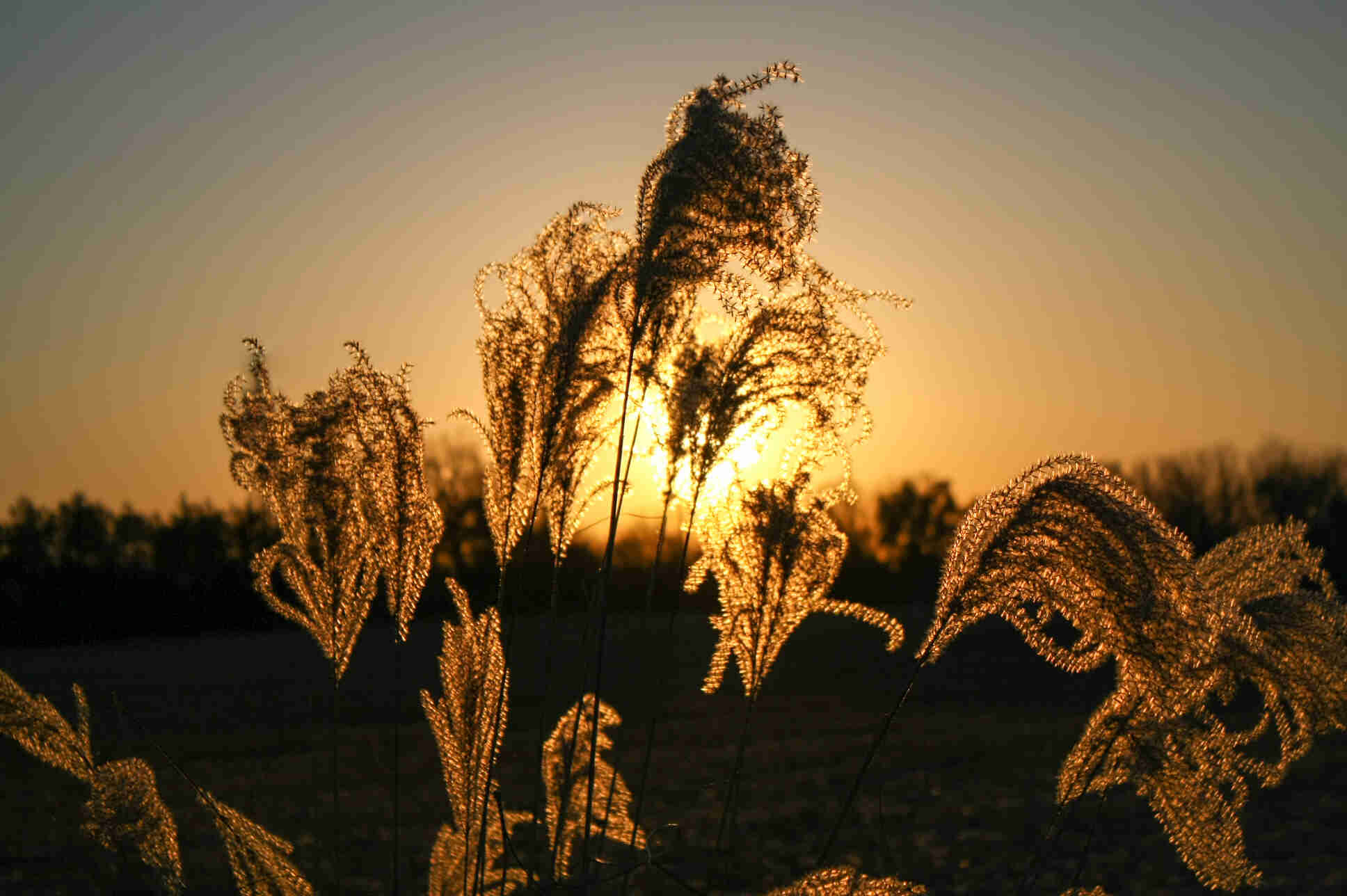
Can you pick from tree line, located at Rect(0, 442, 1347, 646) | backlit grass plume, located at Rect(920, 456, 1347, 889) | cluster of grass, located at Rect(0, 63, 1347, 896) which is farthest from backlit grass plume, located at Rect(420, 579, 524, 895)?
tree line, located at Rect(0, 442, 1347, 646)

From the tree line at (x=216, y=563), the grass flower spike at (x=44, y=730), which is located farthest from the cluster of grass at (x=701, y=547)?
the tree line at (x=216, y=563)

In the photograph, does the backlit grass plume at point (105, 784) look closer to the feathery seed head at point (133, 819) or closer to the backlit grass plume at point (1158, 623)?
the feathery seed head at point (133, 819)

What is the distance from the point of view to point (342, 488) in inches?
113

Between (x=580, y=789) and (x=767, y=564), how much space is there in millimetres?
1267

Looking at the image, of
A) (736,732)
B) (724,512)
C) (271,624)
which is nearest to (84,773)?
(724,512)

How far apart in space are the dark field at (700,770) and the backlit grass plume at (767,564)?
11.7 inches

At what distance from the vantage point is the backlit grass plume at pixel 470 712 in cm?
283

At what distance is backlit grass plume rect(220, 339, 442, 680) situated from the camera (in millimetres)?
2781

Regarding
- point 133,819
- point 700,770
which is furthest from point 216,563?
point 133,819

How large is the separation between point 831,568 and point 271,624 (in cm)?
2324

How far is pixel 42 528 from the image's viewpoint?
83.6 feet

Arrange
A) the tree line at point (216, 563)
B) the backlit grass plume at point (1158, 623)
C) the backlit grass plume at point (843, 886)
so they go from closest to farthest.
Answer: the backlit grass plume at point (1158, 623) → the backlit grass plume at point (843, 886) → the tree line at point (216, 563)

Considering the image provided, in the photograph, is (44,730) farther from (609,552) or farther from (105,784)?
(609,552)

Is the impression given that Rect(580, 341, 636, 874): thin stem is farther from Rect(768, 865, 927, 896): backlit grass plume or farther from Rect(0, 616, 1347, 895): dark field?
Rect(768, 865, 927, 896): backlit grass plume
